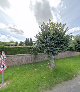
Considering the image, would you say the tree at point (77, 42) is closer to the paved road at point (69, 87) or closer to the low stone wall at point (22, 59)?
the low stone wall at point (22, 59)

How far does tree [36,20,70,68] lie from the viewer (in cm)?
1195

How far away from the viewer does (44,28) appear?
12.2m

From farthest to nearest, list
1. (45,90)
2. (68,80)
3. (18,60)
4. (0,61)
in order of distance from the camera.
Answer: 1. (18,60)
2. (68,80)
3. (0,61)
4. (45,90)

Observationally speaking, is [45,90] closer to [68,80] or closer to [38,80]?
[38,80]

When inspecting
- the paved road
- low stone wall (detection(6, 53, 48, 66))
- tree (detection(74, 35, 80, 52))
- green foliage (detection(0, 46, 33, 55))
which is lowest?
the paved road

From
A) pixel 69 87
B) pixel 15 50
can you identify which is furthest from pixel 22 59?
pixel 69 87

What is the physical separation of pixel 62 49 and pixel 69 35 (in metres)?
1.21

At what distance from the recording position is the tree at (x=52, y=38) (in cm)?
1195

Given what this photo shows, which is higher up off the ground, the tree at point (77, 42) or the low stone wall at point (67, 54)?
the tree at point (77, 42)

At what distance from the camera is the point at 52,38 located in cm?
1196

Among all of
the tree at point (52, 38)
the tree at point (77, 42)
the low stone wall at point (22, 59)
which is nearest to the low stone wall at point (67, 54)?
the tree at point (77, 42)

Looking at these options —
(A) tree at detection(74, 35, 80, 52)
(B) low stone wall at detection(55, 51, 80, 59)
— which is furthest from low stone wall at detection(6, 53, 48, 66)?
(A) tree at detection(74, 35, 80, 52)

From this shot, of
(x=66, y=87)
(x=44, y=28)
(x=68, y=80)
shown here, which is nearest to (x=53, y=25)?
(x=44, y=28)

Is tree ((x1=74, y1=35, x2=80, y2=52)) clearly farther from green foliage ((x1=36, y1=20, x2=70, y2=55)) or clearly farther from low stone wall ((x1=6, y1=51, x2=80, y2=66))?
green foliage ((x1=36, y1=20, x2=70, y2=55))
